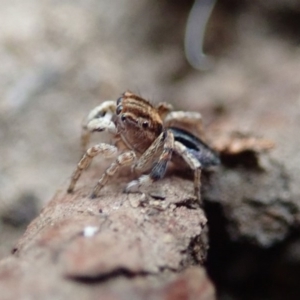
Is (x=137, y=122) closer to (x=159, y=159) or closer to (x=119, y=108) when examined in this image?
(x=119, y=108)

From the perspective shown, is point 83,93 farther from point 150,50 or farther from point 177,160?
point 177,160

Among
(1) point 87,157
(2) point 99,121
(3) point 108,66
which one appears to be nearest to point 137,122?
(2) point 99,121

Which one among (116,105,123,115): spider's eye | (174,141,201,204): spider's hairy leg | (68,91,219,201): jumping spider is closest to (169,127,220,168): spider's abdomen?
(68,91,219,201): jumping spider

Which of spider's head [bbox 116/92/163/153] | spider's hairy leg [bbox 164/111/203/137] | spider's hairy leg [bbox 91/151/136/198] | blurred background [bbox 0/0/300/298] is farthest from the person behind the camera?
blurred background [bbox 0/0/300/298]

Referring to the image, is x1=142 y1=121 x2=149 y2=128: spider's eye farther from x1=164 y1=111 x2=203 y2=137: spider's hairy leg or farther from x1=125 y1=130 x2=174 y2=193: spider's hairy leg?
x1=164 y1=111 x2=203 y2=137: spider's hairy leg

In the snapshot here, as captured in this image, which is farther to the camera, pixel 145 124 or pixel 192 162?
pixel 145 124

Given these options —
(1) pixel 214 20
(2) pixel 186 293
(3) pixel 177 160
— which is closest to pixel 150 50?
(1) pixel 214 20

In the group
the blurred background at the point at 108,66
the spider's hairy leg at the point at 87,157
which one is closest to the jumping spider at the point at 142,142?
the spider's hairy leg at the point at 87,157
